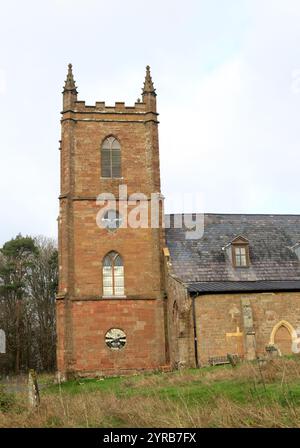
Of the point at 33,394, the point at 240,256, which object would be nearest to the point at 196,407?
the point at 33,394

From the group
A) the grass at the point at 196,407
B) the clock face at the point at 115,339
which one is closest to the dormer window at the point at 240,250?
the clock face at the point at 115,339

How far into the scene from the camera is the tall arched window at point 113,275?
28.7m

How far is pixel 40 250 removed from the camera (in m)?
54.8

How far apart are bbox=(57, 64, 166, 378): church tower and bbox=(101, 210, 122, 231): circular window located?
5 cm

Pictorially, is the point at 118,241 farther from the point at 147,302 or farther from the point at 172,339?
the point at 172,339

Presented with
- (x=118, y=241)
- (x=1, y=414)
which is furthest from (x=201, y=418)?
(x=118, y=241)

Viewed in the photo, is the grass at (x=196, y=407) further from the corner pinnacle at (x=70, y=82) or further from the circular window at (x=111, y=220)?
the corner pinnacle at (x=70, y=82)

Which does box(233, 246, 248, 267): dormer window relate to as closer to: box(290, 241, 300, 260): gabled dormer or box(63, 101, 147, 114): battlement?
box(290, 241, 300, 260): gabled dormer

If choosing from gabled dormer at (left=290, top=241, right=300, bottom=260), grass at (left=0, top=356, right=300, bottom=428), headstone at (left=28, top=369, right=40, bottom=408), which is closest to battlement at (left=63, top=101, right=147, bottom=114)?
gabled dormer at (left=290, top=241, right=300, bottom=260)

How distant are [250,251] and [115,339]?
28.8 feet

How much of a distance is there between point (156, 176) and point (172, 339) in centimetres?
907

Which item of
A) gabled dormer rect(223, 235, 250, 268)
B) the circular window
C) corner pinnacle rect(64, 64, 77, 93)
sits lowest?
gabled dormer rect(223, 235, 250, 268)

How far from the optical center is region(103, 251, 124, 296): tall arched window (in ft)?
94.1

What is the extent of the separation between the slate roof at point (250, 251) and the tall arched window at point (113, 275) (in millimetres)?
2888
